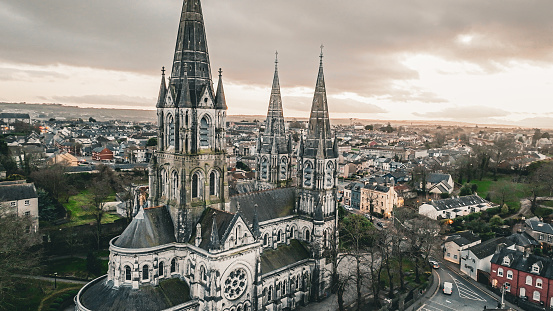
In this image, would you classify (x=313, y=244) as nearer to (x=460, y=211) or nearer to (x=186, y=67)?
(x=186, y=67)

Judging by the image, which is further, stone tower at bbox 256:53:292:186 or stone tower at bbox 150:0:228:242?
stone tower at bbox 256:53:292:186

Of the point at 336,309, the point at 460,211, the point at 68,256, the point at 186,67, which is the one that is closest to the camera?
the point at 186,67

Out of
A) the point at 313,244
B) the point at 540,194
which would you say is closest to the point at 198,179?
the point at 313,244

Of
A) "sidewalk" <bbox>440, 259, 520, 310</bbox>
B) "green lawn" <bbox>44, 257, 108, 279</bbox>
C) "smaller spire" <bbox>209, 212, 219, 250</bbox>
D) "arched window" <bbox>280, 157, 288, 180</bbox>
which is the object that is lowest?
"sidewalk" <bbox>440, 259, 520, 310</bbox>

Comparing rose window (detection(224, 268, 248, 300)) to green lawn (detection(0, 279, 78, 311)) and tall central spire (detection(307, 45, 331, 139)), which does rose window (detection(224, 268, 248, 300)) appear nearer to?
tall central spire (detection(307, 45, 331, 139))

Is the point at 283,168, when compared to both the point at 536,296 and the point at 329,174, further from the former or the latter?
the point at 536,296

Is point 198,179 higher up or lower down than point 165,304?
higher up

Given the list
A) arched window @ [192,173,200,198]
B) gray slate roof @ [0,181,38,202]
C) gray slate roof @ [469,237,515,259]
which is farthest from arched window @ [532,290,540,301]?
gray slate roof @ [0,181,38,202]
